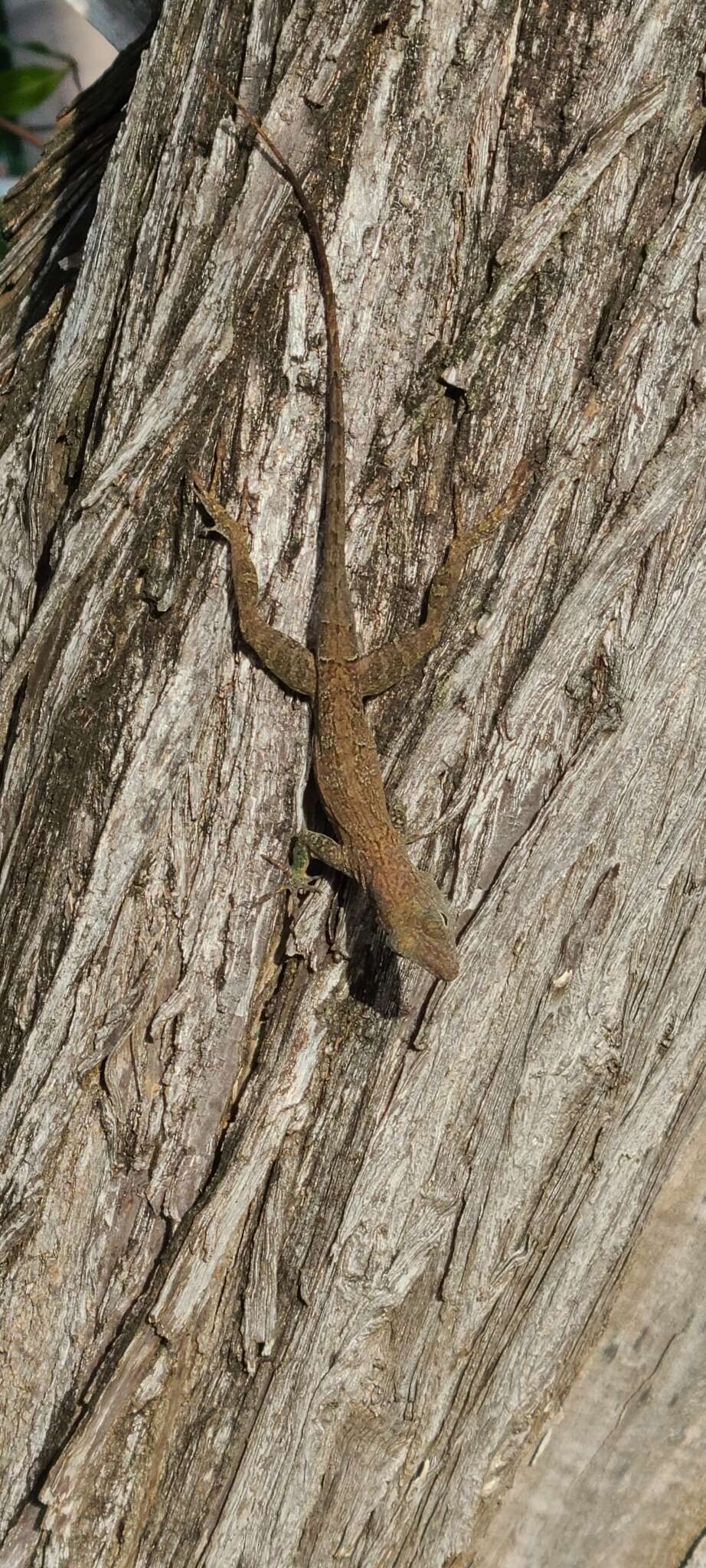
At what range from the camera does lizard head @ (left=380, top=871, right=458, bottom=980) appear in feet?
9.95

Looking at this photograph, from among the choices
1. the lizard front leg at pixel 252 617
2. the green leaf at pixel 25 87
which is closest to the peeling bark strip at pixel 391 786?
the lizard front leg at pixel 252 617

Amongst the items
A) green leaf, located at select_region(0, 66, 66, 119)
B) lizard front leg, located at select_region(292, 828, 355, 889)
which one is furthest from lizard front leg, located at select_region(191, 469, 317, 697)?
green leaf, located at select_region(0, 66, 66, 119)

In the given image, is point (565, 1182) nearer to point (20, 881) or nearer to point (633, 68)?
point (20, 881)

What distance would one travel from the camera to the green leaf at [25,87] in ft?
15.5

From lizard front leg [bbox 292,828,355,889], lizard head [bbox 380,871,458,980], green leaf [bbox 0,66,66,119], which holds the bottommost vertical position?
lizard head [bbox 380,871,458,980]

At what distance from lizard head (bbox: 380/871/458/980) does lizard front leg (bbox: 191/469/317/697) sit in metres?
0.68

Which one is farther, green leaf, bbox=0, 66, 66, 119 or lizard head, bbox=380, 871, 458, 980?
green leaf, bbox=0, 66, 66, 119

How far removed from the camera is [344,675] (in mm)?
3186

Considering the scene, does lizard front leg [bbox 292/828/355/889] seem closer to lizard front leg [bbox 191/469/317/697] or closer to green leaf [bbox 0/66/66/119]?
lizard front leg [bbox 191/469/317/697]

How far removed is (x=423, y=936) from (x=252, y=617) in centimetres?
101

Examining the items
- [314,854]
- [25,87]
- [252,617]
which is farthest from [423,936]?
[25,87]

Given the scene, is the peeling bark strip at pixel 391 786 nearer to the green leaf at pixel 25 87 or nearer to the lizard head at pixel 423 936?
the lizard head at pixel 423 936

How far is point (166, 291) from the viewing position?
311 centimetres

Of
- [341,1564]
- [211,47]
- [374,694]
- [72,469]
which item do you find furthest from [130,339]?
[341,1564]
